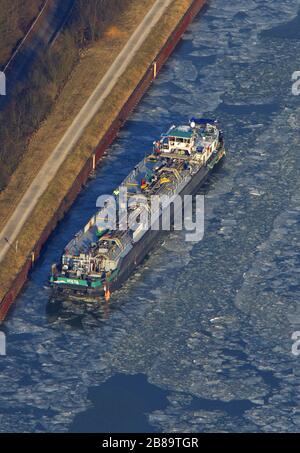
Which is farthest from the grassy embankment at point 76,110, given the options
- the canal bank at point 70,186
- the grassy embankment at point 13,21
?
the grassy embankment at point 13,21

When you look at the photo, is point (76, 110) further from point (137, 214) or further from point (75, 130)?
point (137, 214)

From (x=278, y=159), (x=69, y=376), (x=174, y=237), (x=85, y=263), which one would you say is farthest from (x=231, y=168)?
(x=69, y=376)

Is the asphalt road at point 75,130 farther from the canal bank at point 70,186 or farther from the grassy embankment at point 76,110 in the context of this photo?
the canal bank at point 70,186

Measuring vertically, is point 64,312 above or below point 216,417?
above

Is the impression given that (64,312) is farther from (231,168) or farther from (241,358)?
(231,168)

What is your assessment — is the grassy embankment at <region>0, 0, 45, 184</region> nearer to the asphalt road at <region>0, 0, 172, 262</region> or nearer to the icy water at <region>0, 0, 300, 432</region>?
the asphalt road at <region>0, 0, 172, 262</region>
